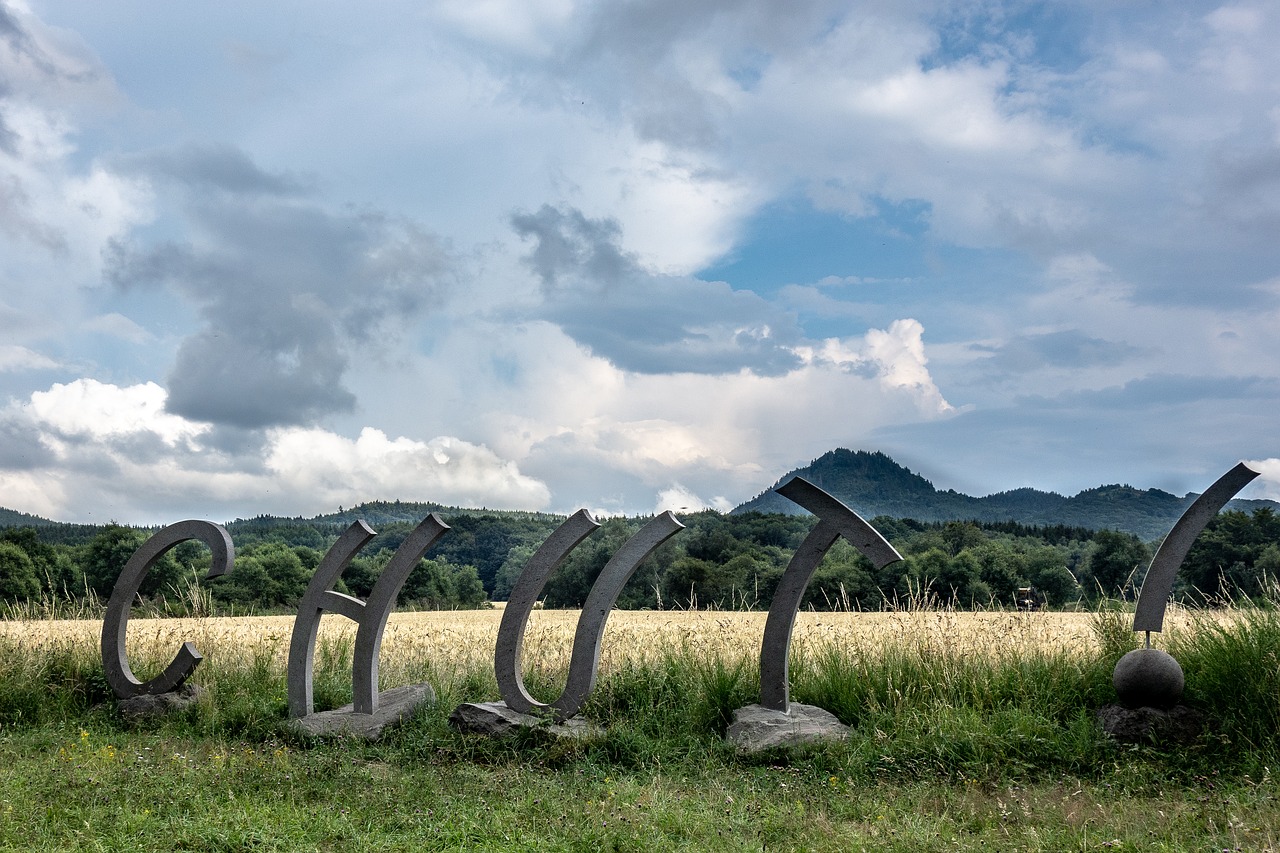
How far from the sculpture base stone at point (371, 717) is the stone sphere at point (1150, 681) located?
25.3 feet

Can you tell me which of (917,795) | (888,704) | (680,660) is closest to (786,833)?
(917,795)

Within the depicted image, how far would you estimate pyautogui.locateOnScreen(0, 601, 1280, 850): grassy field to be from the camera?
23.2ft

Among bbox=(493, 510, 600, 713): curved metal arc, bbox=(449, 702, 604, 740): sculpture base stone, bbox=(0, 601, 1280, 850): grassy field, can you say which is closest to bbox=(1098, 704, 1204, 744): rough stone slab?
bbox=(0, 601, 1280, 850): grassy field

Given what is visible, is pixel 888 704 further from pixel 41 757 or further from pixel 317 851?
pixel 41 757

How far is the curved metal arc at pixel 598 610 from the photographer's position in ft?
34.6

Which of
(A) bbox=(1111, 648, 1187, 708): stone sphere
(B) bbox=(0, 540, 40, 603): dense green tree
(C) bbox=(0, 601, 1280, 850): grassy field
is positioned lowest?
(C) bbox=(0, 601, 1280, 850): grassy field

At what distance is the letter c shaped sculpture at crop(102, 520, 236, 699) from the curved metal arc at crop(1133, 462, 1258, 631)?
436 inches

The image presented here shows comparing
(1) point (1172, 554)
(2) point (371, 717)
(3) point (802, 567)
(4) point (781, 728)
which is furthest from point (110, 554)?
(1) point (1172, 554)

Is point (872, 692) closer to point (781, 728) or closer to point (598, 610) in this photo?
point (781, 728)

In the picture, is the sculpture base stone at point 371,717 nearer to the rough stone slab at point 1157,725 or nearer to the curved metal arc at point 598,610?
the curved metal arc at point 598,610

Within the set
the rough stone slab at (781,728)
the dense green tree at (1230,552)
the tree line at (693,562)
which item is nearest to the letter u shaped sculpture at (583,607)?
the rough stone slab at (781,728)

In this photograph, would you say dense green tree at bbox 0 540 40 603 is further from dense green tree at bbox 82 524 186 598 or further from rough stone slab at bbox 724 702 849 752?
rough stone slab at bbox 724 702 849 752

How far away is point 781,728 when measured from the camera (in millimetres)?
9531

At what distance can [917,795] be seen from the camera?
26.1 feet
